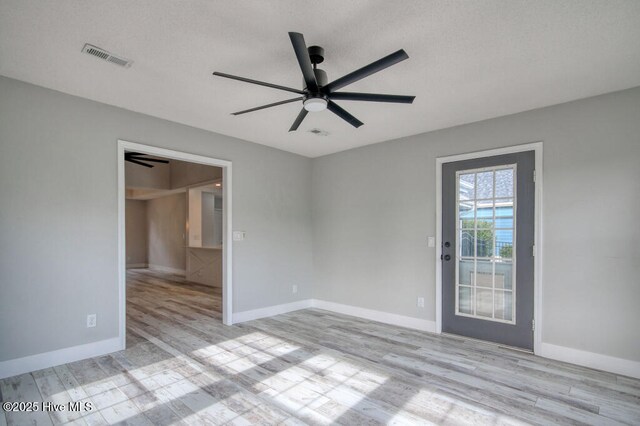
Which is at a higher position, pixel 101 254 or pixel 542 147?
pixel 542 147

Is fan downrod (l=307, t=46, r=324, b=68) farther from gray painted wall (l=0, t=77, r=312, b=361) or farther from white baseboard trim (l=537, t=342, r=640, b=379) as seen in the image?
white baseboard trim (l=537, t=342, r=640, b=379)

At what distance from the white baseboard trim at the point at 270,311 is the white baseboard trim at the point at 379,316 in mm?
252

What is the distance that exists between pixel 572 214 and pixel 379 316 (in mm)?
2681

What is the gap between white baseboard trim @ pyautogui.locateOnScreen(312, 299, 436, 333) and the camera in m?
4.33

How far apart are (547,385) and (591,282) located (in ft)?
3.74

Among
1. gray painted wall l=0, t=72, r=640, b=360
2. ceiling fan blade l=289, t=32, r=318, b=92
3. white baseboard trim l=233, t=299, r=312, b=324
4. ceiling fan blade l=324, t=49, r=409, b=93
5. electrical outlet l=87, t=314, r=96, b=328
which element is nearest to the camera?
ceiling fan blade l=289, t=32, r=318, b=92

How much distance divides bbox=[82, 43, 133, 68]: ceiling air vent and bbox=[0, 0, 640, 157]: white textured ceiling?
59 mm

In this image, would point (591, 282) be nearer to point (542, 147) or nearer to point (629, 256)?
point (629, 256)

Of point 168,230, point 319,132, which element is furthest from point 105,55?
Result: point 168,230

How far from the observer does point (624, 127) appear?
122 inches

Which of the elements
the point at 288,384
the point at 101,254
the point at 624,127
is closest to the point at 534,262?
the point at 624,127

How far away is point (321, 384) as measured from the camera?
2.80 metres

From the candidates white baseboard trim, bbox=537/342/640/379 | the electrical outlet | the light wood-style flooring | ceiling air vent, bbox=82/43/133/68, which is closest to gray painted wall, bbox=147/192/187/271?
the light wood-style flooring

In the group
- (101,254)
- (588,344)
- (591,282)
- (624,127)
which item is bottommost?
(588,344)
